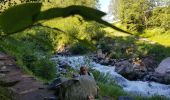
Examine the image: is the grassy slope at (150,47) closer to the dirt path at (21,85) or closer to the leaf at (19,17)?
the dirt path at (21,85)

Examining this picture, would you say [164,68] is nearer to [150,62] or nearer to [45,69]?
[150,62]

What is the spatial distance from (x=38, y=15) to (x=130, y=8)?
56.5 meters

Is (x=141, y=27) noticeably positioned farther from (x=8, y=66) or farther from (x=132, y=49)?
(x=8, y=66)

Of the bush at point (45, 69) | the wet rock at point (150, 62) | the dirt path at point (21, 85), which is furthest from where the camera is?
the wet rock at point (150, 62)

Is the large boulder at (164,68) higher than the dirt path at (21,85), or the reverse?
the dirt path at (21,85)

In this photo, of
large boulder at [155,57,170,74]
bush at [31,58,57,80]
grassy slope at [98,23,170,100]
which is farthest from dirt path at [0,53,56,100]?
large boulder at [155,57,170,74]

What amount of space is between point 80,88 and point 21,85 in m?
3.60

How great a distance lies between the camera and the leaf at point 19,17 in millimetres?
670

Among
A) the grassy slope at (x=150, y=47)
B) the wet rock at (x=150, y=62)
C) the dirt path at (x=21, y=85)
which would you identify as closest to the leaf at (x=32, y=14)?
the grassy slope at (x=150, y=47)

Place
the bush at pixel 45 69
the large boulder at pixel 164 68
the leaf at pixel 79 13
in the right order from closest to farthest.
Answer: the leaf at pixel 79 13, the bush at pixel 45 69, the large boulder at pixel 164 68

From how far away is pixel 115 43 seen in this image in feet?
136

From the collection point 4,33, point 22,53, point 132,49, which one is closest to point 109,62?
point 132,49

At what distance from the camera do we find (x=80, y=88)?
1046 cm

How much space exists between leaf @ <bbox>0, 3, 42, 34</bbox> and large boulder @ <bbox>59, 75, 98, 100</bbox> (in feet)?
30.6
